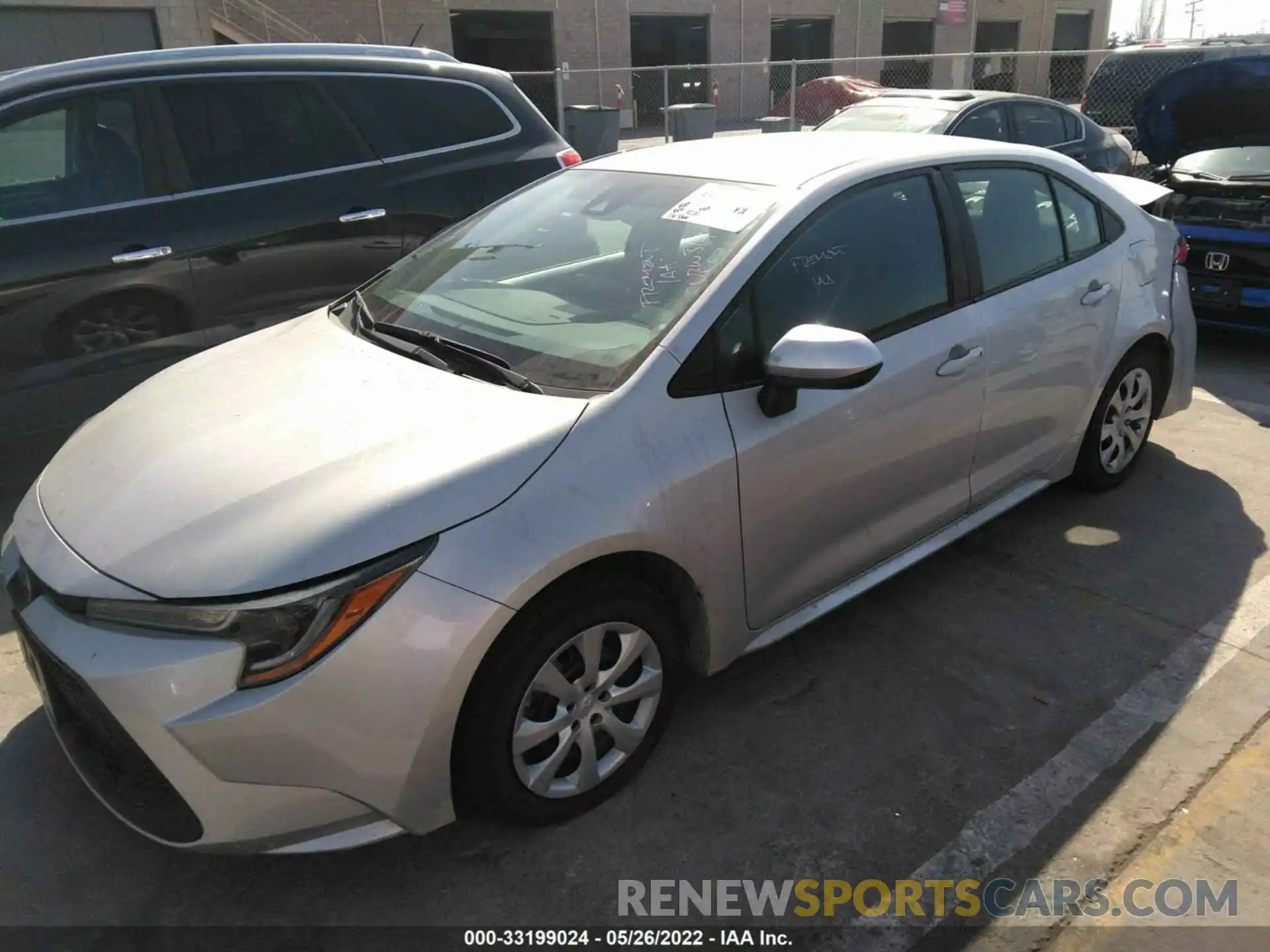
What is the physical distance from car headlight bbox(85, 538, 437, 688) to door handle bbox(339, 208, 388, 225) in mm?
3178

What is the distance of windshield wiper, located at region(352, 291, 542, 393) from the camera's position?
2.56 m

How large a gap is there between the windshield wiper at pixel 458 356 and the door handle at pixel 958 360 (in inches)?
55.6

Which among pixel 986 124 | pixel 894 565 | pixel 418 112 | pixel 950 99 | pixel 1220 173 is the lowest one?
pixel 894 565

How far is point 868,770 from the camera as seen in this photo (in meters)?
2.74

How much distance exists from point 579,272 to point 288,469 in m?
1.13

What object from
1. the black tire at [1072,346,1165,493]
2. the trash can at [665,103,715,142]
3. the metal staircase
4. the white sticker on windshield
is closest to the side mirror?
the white sticker on windshield

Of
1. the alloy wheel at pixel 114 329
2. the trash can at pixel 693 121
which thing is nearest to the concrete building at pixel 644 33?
the trash can at pixel 693 121

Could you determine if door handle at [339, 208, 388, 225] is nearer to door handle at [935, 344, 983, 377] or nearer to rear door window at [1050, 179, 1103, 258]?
door handle at [935, 344, 983, 377]

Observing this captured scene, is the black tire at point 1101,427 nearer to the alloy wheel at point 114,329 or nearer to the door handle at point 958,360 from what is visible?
the door handle at point 958,360

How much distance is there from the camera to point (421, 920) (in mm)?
2281

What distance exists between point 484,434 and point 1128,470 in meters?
3.36

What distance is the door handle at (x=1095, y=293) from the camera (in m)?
3.75

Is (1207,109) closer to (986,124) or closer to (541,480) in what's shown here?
(986,124)

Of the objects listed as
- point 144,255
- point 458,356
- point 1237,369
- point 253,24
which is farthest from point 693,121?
point 458,356
